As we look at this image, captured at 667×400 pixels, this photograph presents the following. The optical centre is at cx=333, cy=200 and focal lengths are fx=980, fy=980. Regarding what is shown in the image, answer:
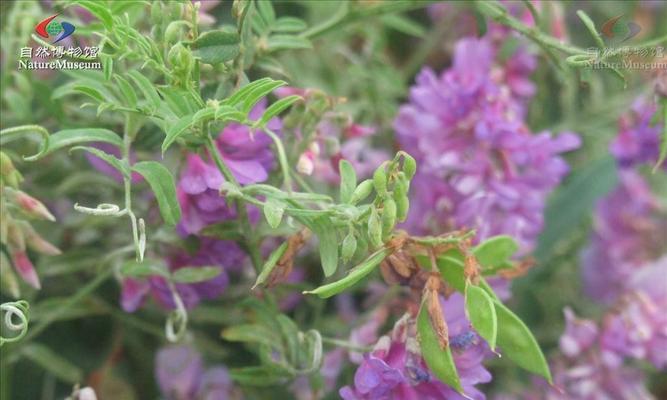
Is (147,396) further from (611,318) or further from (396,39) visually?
(396,39)

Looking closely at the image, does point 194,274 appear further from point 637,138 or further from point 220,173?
point 637,138

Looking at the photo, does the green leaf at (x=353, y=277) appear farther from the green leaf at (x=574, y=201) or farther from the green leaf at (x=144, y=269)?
the green leaf at (x=574, y=201)

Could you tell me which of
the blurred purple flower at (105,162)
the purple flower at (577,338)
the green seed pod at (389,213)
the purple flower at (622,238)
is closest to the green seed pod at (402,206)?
the green seed pod at (389,213)

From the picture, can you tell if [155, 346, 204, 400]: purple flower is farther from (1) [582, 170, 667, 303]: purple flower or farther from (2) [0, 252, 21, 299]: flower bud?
(1) [582, 170, 667, 303]: purple flower

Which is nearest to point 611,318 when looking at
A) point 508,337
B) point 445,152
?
point 445,152

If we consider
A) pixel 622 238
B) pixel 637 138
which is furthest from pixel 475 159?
pixel 622 238
